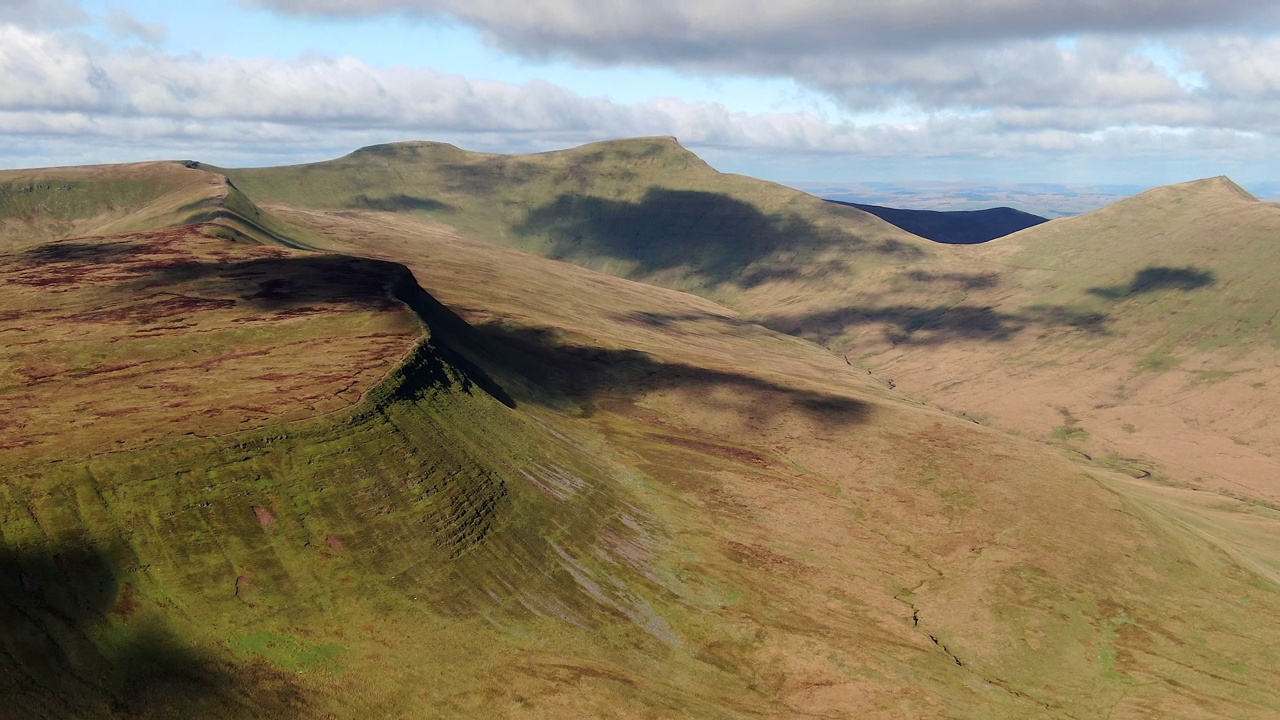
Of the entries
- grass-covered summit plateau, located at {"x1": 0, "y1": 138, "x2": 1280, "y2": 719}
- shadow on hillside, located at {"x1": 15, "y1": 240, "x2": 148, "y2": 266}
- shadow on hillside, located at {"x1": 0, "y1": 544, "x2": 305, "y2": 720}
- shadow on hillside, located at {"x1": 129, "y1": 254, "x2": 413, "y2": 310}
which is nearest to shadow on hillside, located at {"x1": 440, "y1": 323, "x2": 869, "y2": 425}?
grass-covered summit plateau, located at {"x1": 0, "y1": 138, "x2": 1280, "y2": 719}

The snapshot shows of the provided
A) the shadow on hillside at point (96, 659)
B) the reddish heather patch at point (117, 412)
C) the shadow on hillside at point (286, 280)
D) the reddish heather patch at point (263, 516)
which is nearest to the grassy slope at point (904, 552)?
the shadow on hillside at point (286, 280)

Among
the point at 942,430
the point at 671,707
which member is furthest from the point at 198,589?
the point at 942,430

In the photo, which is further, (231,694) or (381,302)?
(381,302)

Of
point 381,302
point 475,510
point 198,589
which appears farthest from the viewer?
point 381,302

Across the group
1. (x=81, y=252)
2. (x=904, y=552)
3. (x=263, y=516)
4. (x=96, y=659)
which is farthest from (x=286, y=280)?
(x=904, y=552)

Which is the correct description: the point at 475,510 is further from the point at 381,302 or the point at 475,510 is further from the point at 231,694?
the point at 381,302
